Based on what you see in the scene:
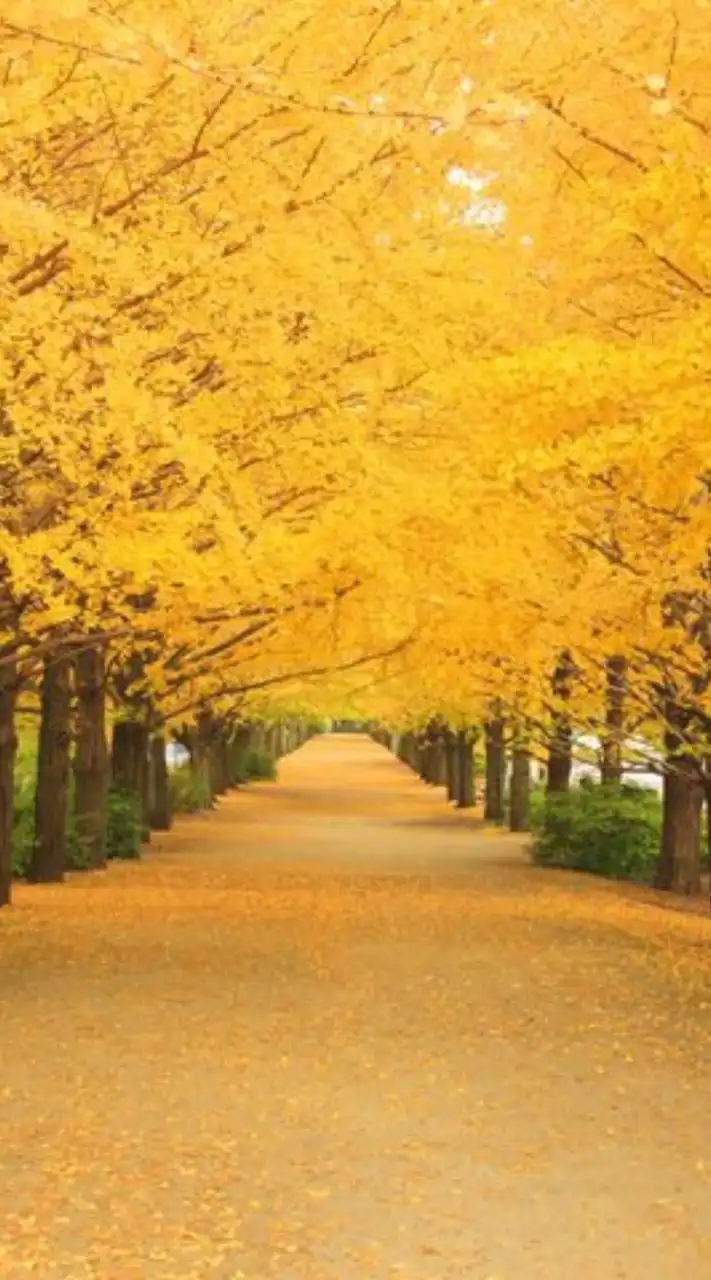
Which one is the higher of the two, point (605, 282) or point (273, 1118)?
point (605, 282)

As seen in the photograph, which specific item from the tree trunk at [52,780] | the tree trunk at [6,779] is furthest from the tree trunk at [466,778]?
the tree trunk at [6,779]

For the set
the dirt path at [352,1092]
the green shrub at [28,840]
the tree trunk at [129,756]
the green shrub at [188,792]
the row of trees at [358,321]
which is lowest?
the dirt path at [352,1092]

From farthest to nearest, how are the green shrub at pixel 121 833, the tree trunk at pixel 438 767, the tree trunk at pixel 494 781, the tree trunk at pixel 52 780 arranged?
1. the tree trunk at pixel 438 767
2. the tree trunk at pixel 494 781
3. the green shrub at pixel 121 833
4. the tree trunk at pixel 52 780

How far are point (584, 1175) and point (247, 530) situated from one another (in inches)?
224

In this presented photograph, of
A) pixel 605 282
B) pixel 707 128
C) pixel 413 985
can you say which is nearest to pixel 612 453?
pixel 707 128

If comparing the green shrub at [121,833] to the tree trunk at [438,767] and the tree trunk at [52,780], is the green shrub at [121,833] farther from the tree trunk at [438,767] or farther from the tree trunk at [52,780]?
the tree trunk at [438,767]

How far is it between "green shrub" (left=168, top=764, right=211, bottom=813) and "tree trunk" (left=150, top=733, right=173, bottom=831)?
359 cm

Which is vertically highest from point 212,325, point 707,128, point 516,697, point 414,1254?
point 707,128

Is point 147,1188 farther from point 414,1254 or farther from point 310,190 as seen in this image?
point 310,190

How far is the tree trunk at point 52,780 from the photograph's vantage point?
20.4 meters

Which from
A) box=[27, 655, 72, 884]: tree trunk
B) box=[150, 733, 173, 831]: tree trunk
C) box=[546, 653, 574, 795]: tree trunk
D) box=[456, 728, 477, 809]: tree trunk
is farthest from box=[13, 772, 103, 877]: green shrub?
box=[456, 728, 477, 809]: tree trunk

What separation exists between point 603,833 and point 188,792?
56.8 ft

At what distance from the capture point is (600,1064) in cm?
Answer: 946

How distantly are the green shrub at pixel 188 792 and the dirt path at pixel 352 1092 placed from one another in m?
22.0
